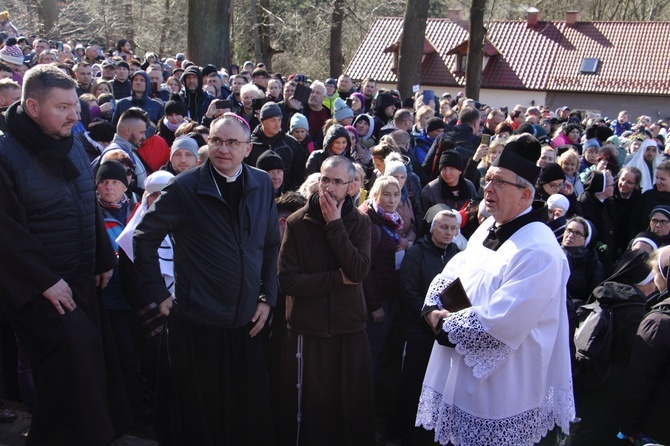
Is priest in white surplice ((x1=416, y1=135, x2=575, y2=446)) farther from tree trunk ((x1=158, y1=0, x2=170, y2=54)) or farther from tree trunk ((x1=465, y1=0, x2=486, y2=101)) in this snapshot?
tree trunk ((x1=158, y1=0, x2=170, y2=54))

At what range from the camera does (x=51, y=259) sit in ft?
11.3

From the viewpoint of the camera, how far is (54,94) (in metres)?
3.40

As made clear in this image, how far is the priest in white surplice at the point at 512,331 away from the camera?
281 cm

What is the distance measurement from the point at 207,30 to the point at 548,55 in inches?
1142

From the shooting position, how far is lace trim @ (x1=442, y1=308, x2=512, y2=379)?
2.88 m

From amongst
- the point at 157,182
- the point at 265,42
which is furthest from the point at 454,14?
the point at 157,182

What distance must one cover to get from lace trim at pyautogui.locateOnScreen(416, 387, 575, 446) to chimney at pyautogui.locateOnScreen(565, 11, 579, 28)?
1569 inches

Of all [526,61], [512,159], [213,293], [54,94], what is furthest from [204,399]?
[526,61]

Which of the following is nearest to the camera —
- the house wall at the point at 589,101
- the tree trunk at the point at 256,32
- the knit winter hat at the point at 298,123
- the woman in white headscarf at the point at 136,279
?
the woman in white headscarf at the point at 136,279

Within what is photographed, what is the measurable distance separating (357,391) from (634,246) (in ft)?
10.6

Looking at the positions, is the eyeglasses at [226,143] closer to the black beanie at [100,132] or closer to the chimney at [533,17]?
the black beanie at [100,132]

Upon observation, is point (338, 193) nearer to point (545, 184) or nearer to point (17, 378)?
point (17, 378)

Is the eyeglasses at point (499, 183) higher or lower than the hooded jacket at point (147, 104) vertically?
higher

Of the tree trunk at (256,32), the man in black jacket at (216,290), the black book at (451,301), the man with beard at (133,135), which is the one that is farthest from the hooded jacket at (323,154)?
the tree trunk at (256,32)
